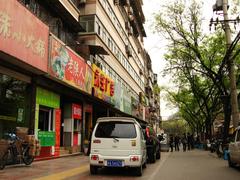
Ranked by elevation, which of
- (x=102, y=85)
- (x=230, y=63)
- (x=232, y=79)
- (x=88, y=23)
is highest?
(x=88, y=23)

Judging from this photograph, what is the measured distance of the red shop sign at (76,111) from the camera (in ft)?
85.0

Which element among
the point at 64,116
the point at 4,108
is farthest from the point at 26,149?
the point at 64,116

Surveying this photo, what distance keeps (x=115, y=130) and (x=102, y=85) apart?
1720cm

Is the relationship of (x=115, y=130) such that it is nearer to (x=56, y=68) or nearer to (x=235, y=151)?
(x=235, y=151)

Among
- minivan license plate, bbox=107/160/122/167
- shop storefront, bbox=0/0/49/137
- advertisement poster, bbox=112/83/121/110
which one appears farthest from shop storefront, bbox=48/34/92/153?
minivan license plate, bbox=107/160/122/167

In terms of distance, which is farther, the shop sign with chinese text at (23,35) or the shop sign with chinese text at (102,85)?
the shop sign with chinese text at (102,85)

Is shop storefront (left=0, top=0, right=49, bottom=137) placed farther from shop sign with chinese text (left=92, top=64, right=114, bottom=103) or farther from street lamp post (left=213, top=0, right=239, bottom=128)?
street lamp post (left=213, top=0, right=239, bottom=128)

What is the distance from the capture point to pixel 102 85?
30.1 metres

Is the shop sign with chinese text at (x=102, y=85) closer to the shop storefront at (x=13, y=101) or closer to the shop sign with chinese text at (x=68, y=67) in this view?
the shop sign with chinese text at (x=68, y=67)

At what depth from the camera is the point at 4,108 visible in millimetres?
16391

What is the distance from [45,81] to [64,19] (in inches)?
249

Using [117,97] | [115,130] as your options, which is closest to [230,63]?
[115,130]

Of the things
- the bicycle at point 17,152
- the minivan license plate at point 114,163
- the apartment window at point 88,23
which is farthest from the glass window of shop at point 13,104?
the apartment window at point 88,23

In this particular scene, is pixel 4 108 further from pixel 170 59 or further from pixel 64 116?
pixel 170 59
